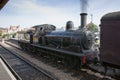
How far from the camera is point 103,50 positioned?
9148 mm

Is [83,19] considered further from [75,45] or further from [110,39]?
[110,39]

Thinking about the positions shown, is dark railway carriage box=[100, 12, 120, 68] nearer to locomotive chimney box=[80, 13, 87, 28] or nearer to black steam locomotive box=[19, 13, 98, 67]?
black steam locomotive box=[19, 13, 98, 67]

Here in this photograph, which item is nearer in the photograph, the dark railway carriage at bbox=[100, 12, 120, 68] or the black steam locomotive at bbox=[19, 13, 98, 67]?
the dark railway carriage at bbox=[100, 12, 120, 68]

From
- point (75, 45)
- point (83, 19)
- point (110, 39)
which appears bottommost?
point (75, 45)

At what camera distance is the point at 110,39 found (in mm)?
8609

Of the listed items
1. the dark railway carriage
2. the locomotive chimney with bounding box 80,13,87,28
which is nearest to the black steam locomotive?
the locomotive chimney with bounding box 80,13,87,28

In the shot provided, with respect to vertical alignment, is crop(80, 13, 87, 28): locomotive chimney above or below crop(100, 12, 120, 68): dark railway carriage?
above

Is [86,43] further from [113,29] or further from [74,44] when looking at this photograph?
[113,29]

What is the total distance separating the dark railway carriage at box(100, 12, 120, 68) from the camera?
8203mm

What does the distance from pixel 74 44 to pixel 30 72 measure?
11.4 ft

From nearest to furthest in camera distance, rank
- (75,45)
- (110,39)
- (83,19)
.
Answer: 1. (110,39)
2. (75,45)
3. (83,19)

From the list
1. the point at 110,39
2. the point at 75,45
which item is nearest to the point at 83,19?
the point at 75,45

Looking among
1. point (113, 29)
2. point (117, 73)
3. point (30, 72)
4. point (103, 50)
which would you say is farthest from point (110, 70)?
point (30, 72)

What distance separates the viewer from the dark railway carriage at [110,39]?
8.20 m
